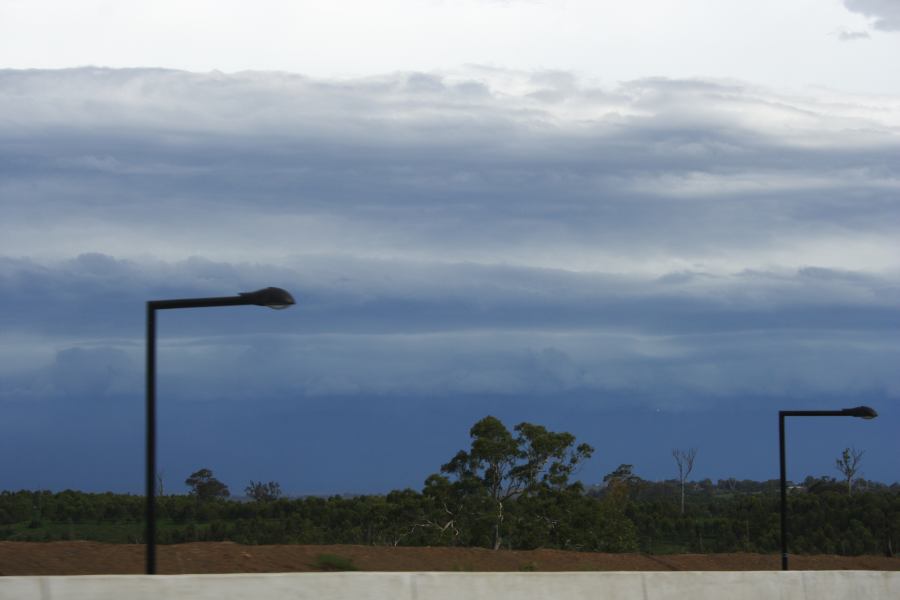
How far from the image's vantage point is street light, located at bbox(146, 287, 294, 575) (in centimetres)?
1467

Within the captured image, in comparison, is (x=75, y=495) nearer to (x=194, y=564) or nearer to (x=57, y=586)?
(x=194, y=564)

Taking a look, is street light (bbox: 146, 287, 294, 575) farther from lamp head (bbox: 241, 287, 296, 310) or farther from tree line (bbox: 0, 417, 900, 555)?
tree line (bbox: 0, 417, 900, 555)

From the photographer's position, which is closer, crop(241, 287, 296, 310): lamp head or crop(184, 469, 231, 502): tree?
crop(241, 287, 296, 310): lamp head

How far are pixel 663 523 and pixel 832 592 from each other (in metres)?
59.2

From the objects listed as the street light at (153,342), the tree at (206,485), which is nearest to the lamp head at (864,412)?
the street light at (153,342)

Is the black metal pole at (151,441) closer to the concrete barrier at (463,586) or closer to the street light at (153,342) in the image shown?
the street light at (153,342)

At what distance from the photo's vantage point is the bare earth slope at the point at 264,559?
17.7 meters

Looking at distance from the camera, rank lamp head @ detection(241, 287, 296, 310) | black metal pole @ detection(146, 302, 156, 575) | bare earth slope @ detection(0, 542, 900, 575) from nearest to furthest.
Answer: black metal pole @ detection(146, 302, 156, 575) → lamp head @ detection(241, 287, 296, 310) → bare earth slope @ detection(0, 542, 900, 575)

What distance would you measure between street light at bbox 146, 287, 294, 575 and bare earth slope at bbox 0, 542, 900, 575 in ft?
9.28

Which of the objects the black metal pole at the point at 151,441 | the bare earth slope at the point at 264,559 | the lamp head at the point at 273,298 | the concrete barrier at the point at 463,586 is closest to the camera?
the concrete barrier at the point at 463,586

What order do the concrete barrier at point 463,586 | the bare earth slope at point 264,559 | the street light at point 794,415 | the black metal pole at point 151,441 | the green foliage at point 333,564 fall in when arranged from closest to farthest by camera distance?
1. the concrete barrier at point 463,586
2. the black metal pole at point 151,441
3. the bare earth slope at point 264,559
4. the green foliage at point 333,564
5. the street light at point 794,415

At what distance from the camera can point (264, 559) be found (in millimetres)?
19297

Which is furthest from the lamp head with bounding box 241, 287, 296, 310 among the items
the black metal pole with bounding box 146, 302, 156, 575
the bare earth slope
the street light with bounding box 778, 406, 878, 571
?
the street light with bounding box 778, 406, 878, 571

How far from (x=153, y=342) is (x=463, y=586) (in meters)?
5.03
